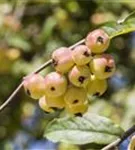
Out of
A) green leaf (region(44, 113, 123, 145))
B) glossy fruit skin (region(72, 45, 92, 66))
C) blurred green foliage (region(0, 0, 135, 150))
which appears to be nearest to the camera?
glossy fruit skin (region(72, 45, 92, 66))

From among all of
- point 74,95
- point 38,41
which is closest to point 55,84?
point 74,95

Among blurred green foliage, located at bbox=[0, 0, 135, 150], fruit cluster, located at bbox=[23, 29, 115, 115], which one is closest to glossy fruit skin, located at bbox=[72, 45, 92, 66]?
fruit cluster, located at bbox=[23, 29, 115, 115]

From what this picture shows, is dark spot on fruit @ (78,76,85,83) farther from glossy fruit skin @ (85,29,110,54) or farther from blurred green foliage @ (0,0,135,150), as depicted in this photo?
blurred green foliage @ (0,0,135,150)

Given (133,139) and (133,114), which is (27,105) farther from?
(133,139)

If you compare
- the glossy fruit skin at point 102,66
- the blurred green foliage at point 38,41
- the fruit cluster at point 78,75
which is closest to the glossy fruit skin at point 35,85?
the fruit cluster at point 78,75

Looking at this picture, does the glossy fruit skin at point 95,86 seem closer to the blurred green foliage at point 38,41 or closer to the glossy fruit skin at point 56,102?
the glossy fruit skin at point 56,102

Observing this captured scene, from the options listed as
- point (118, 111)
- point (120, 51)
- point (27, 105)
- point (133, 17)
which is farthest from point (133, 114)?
point (133, 17)
